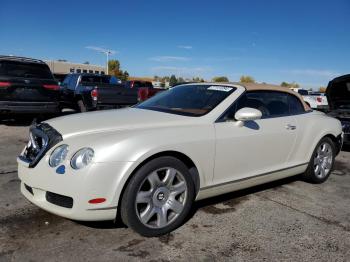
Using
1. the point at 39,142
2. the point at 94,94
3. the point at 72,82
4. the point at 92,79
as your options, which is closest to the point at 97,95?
the point at 94,94

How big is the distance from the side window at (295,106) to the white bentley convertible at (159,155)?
0.25 metres

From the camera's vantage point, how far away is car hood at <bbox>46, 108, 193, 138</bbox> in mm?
3402

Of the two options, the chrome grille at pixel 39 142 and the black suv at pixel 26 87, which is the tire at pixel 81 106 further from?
A: the chrome grille at pixel 39 142

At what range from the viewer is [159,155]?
3359 mm

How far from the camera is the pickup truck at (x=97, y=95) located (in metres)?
10.7

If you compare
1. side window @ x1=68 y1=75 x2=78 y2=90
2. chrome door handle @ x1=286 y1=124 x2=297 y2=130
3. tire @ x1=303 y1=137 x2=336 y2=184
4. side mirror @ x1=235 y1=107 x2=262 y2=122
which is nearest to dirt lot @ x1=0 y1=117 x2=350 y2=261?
tire @ x1=303 y1=137 x2=336 y2=184

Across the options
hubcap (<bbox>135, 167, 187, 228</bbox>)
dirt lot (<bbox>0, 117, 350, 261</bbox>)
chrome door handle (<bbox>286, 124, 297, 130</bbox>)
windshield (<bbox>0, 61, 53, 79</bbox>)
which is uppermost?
windshield (<bbox>0, 61, 53, 79</bbox>)

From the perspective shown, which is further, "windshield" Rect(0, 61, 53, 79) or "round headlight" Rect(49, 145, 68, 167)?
"windshield" Rect(0, 61, 53, 79)

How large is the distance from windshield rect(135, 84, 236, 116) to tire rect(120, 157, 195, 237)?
0.78m

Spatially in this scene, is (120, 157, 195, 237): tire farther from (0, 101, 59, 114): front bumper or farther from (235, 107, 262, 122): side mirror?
(0, 101, 59, 114): front bumper

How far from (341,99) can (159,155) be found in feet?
21.1

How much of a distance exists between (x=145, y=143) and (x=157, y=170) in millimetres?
285

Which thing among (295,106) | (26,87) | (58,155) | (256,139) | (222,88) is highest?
(222,88)

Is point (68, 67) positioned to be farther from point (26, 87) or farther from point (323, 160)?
point (323, 160)
